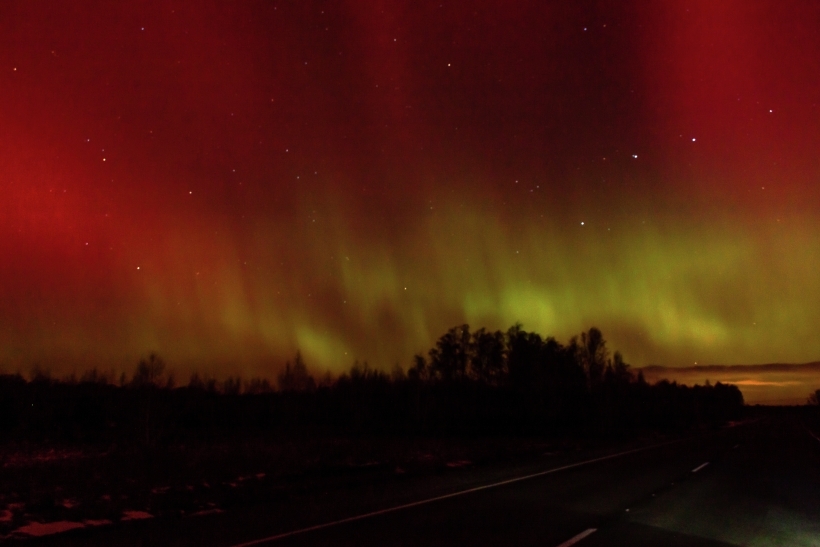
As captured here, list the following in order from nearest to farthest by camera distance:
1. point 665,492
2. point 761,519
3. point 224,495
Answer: point 761,519, point 224,495, point 665,492

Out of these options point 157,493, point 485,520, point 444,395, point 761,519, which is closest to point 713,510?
point 761,519

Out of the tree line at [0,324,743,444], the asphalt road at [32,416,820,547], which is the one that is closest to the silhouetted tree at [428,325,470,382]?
the tree line at [0,324,743,444]

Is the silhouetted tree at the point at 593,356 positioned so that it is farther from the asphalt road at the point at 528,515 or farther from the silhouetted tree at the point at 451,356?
the asphalt road at the point at 528,515

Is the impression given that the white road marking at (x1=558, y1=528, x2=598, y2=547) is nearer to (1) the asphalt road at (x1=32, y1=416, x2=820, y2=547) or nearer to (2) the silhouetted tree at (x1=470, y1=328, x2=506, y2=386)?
(1) the asphalt road at (x1=32, y1=416, x2=820, y2=547)

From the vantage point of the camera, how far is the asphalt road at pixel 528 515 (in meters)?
10.1

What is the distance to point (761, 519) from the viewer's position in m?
12.6

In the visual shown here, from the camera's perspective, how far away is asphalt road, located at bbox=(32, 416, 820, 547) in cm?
1011

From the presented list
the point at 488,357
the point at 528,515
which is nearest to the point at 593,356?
the point at 488,357

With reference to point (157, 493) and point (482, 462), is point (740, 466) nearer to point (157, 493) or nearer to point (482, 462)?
point (482, 462)

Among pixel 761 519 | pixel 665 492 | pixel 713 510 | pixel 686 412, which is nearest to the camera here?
pixel 761 519

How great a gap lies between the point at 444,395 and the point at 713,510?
78985 millimetres

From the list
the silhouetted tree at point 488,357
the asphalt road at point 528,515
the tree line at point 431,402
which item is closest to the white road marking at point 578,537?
the asphalt road at point 528,515

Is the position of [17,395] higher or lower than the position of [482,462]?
higher

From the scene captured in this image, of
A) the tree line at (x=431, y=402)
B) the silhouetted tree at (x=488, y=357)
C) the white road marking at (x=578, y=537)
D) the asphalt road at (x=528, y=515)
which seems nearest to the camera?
the white road marking at (x=578, y=537)
